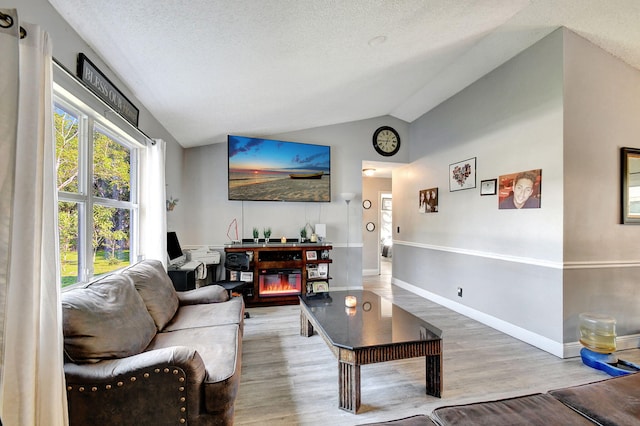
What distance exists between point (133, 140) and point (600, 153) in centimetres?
454

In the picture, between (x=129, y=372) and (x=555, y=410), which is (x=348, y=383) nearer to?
(x=555, y=410)

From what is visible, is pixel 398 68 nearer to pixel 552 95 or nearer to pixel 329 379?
pixel 552 95

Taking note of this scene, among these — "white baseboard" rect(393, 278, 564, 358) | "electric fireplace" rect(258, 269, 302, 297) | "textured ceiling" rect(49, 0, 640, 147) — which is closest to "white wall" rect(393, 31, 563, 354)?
"white baseboard" rect(393, 278, 564, 358)

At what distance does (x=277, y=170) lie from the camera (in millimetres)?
4516

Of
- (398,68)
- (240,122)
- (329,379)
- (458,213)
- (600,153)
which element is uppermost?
(398,68)

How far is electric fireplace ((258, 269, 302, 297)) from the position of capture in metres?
4.19

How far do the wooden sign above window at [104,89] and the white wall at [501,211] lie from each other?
12.8 ft

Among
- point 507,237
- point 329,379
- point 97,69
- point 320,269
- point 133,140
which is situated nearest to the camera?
point 97,69

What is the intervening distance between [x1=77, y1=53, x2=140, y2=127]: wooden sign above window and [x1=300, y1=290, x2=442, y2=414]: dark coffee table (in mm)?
2345

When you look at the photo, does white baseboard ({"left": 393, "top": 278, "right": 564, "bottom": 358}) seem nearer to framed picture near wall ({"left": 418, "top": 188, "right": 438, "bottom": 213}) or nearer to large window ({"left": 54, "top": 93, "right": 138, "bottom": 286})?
framed picture near wall ({"left": 418, "top": 188, "right": 438, "bottom": 213})

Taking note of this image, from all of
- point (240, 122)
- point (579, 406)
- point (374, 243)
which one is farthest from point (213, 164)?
point (579, 406)

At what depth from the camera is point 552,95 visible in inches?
106

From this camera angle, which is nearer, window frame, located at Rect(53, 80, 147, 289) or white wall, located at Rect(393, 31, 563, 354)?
window frame, located at Rect(53, 80, 147, 289)

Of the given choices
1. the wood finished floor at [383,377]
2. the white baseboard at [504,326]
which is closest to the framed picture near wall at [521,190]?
the white baseboard at [504,326]
